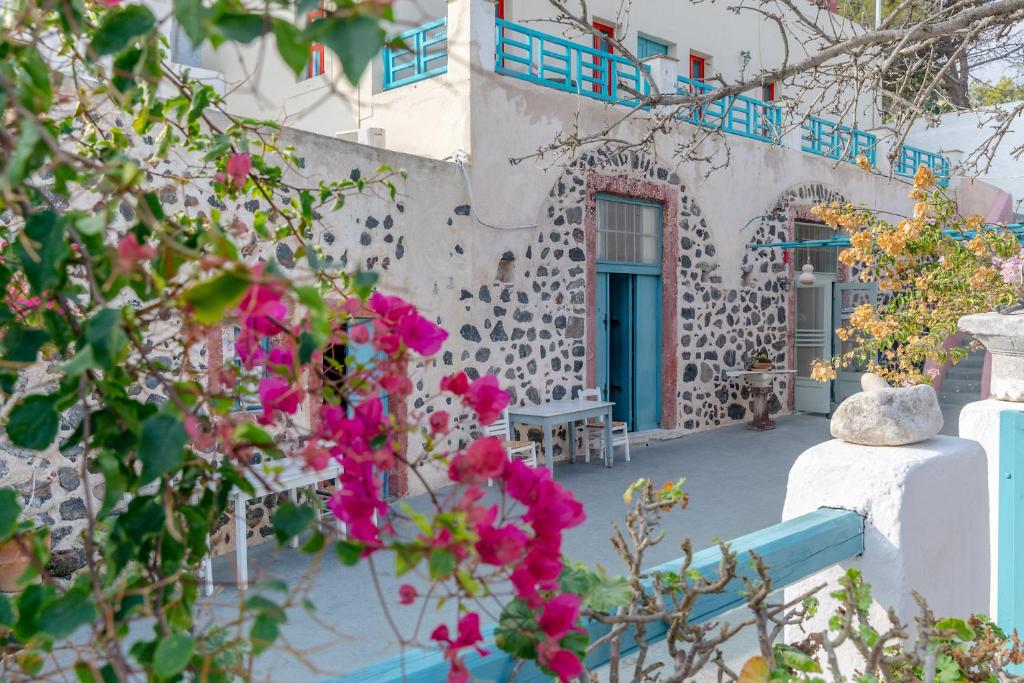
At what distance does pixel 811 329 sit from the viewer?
35.5 feet

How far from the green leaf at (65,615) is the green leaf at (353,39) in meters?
0.40

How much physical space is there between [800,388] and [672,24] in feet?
16.6

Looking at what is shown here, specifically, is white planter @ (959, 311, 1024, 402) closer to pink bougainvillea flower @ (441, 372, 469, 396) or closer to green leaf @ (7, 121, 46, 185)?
pink bougainvillea flower @ (441, 372, 469, 396)

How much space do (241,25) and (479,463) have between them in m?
0.36

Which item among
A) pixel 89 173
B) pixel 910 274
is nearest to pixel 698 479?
pixel 910 274

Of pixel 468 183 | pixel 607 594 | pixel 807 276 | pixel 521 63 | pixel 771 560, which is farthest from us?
pixel 807 276

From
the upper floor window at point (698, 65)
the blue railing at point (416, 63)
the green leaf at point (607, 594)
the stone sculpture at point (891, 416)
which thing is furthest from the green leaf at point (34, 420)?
the upper floor window at point (698, 65)

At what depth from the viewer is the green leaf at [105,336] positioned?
18.5 inches

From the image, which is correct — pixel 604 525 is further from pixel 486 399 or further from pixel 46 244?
pixel 46 244

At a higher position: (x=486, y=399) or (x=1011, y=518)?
(x=486, y=399)

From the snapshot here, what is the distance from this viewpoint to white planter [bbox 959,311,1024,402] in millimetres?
2123

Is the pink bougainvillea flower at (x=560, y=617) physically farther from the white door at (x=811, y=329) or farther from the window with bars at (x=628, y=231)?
the white door at (x=811, y=329)

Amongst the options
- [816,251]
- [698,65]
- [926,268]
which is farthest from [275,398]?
[698,65]

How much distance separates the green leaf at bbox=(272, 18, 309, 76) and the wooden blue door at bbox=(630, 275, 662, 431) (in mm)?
8101
